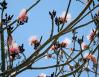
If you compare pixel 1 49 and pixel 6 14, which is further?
pixel 6 14

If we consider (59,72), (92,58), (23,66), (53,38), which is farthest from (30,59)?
(92,58)

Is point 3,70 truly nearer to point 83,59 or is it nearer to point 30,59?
point 30,59

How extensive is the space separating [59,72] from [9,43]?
1042 mm

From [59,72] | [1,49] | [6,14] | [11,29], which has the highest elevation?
[6,14]

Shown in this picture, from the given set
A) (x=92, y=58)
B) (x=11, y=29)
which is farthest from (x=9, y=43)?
(x=92, y=58)

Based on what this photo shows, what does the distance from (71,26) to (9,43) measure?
884 mm

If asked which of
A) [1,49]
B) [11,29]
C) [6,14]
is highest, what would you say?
[6,14]

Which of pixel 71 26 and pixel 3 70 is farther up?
pixel 71 26

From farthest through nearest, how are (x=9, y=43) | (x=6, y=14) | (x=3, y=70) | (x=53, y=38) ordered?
1. (x=6, y=14)
2. (x=9, y=43)
3. (x=3, y=70)
4. (x=53, y=38)

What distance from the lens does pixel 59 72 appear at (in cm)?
441

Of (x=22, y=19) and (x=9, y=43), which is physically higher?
(x=22, y=19)

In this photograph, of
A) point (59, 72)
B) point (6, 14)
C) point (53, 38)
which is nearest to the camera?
point (53, 38)

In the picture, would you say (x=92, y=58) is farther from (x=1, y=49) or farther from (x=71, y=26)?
(x=1, y=49)

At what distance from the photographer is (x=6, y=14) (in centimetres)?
414
